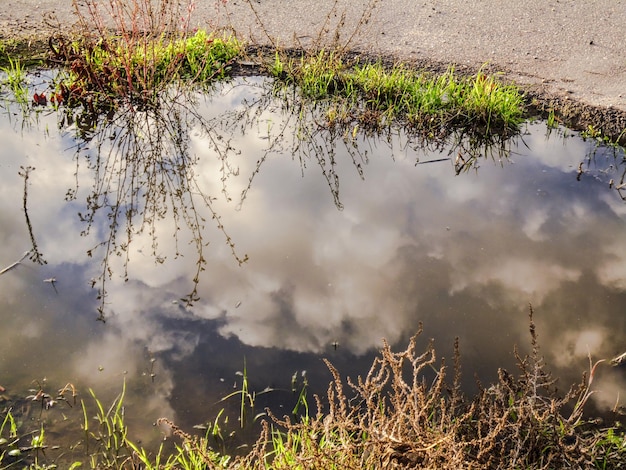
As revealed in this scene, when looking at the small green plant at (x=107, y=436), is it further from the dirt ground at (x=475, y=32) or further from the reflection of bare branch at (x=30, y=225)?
the dirt ground at (x=475, y=32)

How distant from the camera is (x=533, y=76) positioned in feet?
16.6

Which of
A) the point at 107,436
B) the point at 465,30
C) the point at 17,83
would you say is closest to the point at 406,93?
the point at 465,30

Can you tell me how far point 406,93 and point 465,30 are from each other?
1383 millimetres

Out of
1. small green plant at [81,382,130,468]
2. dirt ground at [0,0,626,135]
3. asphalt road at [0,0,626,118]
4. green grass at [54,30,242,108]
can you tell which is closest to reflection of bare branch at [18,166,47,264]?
green grass at [54,30,242,108]

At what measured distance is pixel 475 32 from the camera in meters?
5.66

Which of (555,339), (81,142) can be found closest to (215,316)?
(555,339)

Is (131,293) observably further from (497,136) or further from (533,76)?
(533,76)

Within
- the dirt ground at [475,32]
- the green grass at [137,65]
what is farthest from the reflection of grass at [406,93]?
the green grass at [137,65]

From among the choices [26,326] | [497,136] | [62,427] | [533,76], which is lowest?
[62,427]

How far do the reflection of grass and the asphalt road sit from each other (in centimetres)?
28

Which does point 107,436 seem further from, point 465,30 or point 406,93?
point 465,30

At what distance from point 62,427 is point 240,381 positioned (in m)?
0.73

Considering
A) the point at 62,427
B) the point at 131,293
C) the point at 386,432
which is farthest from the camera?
the point at 131,293

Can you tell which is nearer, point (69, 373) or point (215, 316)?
point (69, 373)
